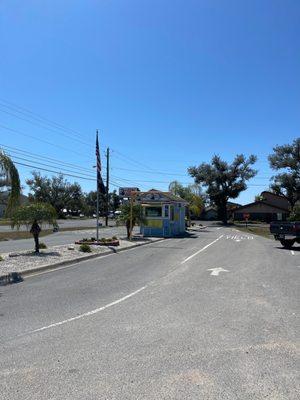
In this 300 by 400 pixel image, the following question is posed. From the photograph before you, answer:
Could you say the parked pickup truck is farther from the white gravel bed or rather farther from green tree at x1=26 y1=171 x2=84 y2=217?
green tree at x1=26 y1=171 x2=84 y2=217

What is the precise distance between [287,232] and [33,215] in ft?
47.0

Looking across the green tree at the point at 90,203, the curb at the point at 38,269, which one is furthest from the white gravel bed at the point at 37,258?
the green tree at the point at 90,203

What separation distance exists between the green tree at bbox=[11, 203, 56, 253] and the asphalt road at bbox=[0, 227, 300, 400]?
218 inches

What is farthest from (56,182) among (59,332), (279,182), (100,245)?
(59,332)

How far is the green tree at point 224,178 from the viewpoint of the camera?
90500 mm

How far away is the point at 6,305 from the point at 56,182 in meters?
108

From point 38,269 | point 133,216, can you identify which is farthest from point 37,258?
point 133,216

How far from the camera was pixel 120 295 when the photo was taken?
10.8 metres

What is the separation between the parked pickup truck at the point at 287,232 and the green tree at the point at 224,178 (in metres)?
62.6

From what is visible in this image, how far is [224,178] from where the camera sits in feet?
298

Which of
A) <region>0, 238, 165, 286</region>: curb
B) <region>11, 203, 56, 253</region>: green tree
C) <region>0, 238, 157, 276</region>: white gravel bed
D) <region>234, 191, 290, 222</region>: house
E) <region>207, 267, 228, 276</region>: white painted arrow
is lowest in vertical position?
<region>207, 267, 228, 276</region>: white painted arrow

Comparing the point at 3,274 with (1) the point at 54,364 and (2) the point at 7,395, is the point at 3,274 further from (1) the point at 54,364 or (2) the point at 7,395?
(2) the point at 7,395

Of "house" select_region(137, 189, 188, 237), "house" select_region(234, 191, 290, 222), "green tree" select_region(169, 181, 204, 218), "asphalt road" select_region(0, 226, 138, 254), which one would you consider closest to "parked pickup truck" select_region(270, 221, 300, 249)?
"asphalt road" select_region(0, 226, 138, 254)

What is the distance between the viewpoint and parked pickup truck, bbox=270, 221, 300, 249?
1036 inches
